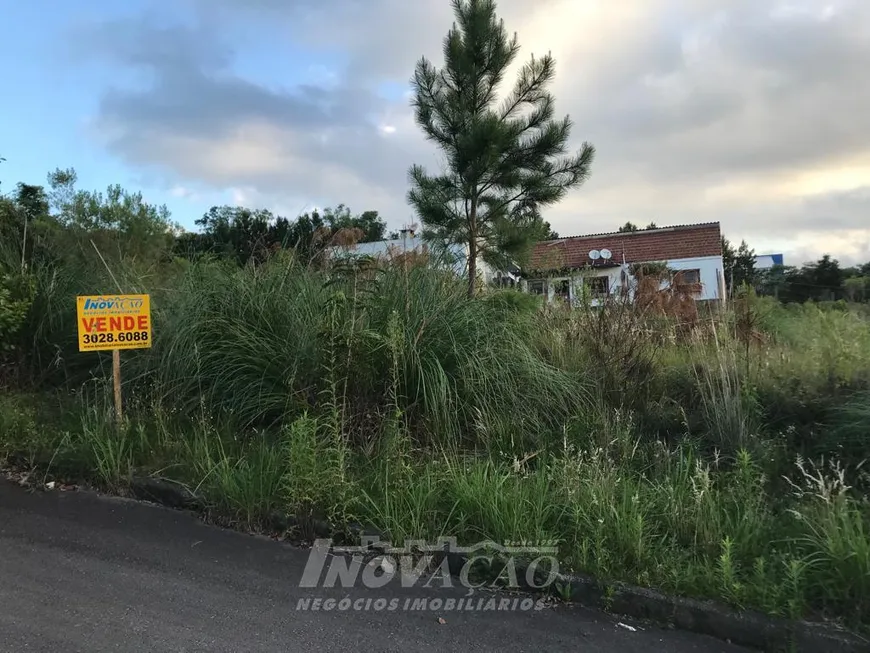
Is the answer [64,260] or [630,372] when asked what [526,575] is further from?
[64,260]

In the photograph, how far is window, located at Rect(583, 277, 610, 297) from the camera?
719 centimetres

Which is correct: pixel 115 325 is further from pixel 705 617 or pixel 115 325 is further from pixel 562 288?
pixel 562 288

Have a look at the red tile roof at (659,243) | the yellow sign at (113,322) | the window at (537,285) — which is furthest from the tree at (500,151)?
the red tile roof at (659,243)

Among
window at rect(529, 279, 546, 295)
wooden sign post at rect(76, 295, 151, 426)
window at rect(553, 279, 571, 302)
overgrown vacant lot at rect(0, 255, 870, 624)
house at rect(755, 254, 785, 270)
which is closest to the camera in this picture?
overgrown vacant lot at rect(0, 255, 870, 624)

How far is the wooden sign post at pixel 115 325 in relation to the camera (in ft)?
17.4

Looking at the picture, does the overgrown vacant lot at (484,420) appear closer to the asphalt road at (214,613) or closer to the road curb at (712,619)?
the road curb at (712,619)

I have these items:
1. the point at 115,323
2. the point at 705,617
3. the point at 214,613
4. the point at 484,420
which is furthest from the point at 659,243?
the point at 214,613

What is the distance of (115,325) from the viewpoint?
5445 mm

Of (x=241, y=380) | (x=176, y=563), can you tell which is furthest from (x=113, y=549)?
(x=241, y=380)

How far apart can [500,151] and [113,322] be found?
222 inches

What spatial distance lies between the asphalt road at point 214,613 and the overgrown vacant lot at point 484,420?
0.41 meters

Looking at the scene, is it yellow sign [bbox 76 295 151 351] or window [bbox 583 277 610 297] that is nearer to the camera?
yellow sign [bbox 76 295 151 351]

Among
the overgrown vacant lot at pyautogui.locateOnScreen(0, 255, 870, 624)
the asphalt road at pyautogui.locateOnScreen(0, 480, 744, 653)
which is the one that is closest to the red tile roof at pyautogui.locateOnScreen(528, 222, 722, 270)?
the overgrown vacant lot at pyautogui.locateOnScreen(0, 255, 870, 624)

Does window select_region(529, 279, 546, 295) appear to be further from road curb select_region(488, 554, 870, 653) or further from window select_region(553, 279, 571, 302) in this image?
road curb select_region(488, 554, 870, 653)
